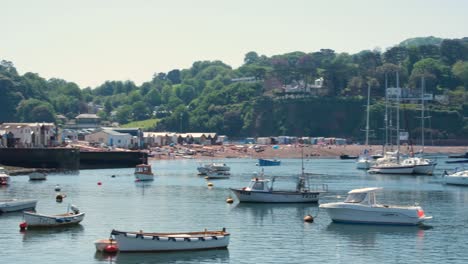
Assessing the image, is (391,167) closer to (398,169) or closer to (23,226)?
(398,169)

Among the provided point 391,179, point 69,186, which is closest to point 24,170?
point 69,186

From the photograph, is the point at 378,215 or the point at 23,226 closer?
the point at 23,226

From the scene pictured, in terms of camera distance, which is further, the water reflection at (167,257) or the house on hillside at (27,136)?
the house on hillside at (27,136)

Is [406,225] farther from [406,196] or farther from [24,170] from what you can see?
[24,170]

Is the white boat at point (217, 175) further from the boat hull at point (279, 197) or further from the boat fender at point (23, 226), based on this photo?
the boat fender at point (23, 226)

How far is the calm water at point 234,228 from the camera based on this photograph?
200 feet

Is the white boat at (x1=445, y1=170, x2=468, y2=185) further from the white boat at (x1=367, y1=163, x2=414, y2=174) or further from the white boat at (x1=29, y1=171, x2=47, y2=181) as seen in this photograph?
the white boat at (x1=29, y1=171, x2=47, y2=181)

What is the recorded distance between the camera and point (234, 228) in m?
74.1

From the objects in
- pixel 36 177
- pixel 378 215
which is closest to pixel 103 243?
pixel 378 215

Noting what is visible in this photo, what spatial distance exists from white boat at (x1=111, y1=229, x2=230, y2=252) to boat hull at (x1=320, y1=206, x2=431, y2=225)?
632 inches

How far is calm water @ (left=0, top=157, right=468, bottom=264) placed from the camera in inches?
2405

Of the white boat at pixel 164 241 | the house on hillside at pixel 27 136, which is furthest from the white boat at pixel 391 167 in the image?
the white boat at pixel 164 241

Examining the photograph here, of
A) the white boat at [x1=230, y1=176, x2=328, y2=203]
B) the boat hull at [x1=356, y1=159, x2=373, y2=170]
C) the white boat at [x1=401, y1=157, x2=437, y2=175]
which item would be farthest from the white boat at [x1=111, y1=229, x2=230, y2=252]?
the boat hull at [x1=356, y1=159, x2=373, y2=170]

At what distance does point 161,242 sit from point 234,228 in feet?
47.0
